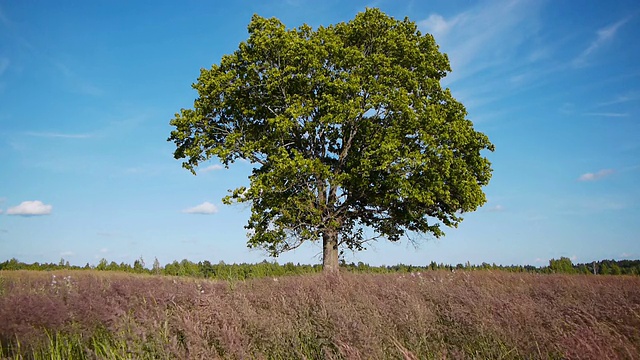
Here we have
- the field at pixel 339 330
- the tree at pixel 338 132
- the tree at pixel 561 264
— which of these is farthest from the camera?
the tree at pixel 561 264

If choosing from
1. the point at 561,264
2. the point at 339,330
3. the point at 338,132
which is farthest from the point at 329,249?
the point at 339,330

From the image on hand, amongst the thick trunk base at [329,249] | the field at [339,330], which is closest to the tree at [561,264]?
the thick trunk base at [329,249]

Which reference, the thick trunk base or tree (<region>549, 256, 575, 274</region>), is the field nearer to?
the thick trunk base

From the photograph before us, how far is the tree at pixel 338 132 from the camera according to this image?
18609mm

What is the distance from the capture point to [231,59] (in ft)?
A: 67.6

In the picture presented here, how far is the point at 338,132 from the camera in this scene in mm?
20719

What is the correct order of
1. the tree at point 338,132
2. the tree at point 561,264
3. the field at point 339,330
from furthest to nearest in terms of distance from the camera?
1. the tree at point 561,264
2. the tree at point 338,132
3. the field at point 339,330

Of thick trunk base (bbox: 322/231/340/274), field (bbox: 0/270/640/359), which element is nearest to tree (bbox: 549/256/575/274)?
thick trunk base (bbox: 322/231/340/274)

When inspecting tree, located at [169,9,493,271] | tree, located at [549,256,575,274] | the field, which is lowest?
the field

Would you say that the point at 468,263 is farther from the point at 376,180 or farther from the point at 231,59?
the point at 231,59

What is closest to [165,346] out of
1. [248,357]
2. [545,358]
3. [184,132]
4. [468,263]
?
[248,357]

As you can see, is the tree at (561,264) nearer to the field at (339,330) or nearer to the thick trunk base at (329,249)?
the thick trunk base at (329,249)

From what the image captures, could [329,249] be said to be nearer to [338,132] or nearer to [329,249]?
[329,249]

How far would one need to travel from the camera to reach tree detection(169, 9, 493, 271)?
18609 millimetres
